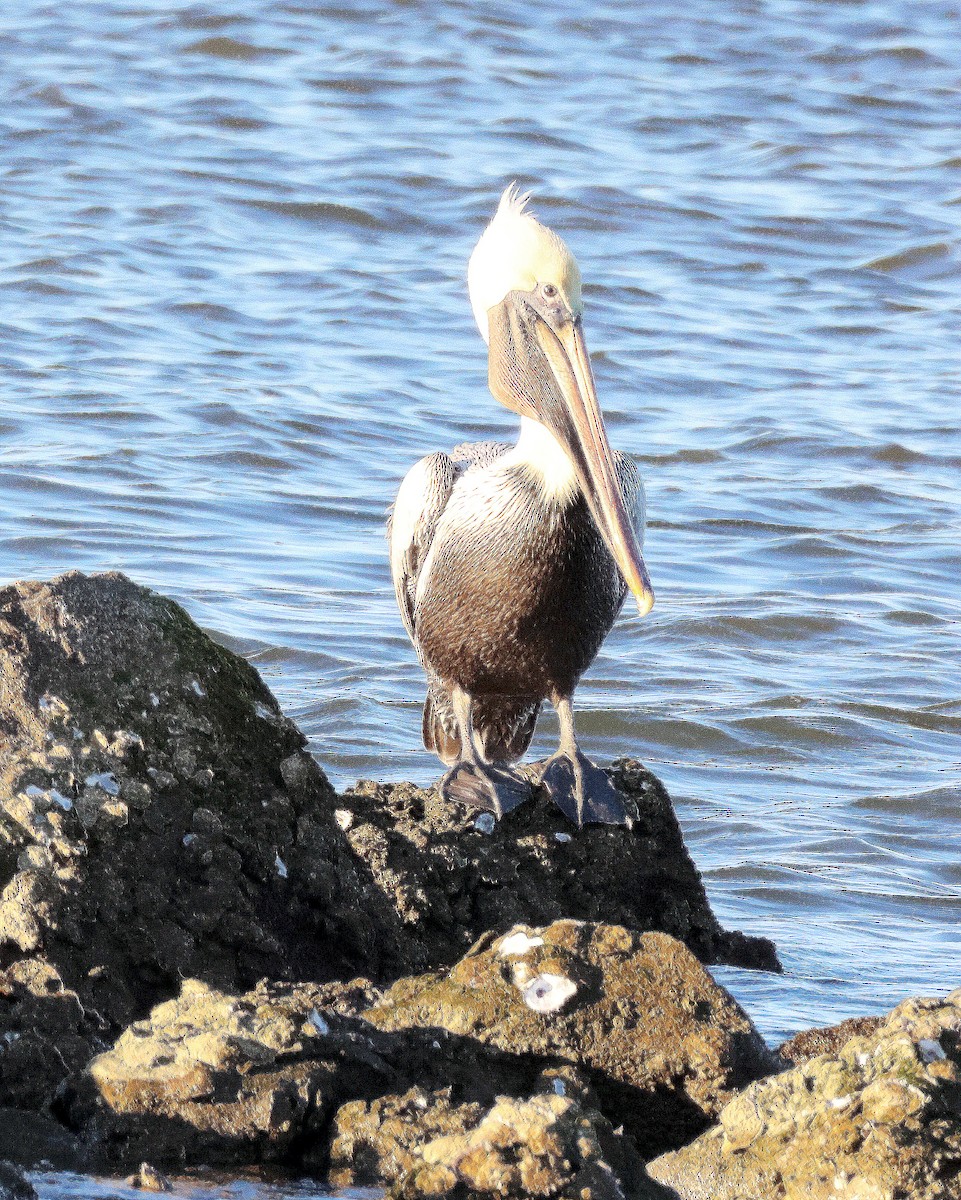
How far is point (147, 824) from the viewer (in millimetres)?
3654

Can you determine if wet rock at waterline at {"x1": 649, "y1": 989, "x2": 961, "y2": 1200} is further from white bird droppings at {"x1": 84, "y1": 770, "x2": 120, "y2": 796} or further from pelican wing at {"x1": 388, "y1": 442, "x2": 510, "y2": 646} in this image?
pelican wing at {"x1": 388, "y1": 442, "x2": 510, "y2": 646}

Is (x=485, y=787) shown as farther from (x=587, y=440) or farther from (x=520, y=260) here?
(x=520, y=260)

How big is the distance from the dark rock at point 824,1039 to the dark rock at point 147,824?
814mm

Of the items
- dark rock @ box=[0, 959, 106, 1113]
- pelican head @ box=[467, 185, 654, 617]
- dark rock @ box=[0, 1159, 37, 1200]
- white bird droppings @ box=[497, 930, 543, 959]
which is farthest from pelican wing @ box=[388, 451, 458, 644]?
dark rock @ box=[0, 1159, 37, 1200]

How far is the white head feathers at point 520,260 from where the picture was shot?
514 centimetres

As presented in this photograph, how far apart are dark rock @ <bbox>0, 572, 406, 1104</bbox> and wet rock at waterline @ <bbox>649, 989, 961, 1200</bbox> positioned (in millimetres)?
974

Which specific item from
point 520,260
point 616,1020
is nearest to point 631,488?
point 520,260

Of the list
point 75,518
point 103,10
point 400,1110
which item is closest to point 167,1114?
point 400,1110

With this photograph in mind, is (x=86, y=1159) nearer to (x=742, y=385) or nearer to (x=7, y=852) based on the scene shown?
(x=7, y=852)

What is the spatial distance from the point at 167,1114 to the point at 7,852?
0.68m

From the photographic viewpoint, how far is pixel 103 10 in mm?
18547

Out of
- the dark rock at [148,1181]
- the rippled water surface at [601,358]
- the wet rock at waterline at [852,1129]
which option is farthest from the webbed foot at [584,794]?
the dark rock at [148,1181]

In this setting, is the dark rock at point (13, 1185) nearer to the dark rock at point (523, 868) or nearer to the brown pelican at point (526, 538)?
the dark rock at point (523, 868)

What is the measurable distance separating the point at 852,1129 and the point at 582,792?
5.48 feet
